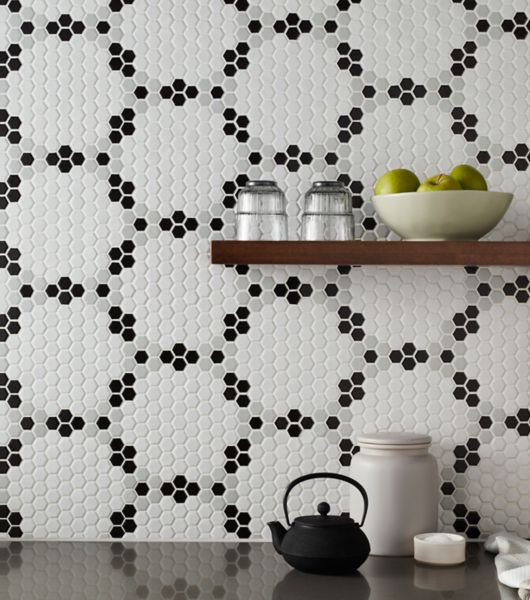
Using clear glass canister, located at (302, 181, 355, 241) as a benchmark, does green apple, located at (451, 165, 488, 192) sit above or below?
above

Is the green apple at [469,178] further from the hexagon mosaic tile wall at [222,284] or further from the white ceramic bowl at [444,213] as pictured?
the hexagon mosaic tile wall at [222,284]

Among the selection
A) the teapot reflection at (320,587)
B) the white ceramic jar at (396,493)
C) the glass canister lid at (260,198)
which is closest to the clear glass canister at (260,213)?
the glass canister lid at (260,198)

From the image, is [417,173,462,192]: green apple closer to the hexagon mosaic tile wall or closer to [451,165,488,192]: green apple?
[451,165,488,192]: green apple

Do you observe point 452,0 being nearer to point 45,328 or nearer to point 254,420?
point 254,420

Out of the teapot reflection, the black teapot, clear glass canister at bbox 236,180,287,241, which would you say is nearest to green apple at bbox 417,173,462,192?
clear glass canister at bbox 236,180,287,241

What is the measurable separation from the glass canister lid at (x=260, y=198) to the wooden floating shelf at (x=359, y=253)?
126 mm

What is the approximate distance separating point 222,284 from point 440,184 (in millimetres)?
540

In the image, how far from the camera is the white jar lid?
1.84 metres

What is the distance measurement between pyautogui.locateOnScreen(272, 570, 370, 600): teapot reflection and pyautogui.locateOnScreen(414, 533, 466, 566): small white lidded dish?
0.50 feet

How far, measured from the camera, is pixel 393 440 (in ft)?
6.04

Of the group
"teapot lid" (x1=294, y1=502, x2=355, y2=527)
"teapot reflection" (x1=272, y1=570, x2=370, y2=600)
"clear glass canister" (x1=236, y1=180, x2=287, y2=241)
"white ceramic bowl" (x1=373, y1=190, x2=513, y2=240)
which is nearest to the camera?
"teapot reflection" (x1=272, y1=570, x2=370, y2=600)

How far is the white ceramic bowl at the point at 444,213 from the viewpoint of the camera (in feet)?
5.89

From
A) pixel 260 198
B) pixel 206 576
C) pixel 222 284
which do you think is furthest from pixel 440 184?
pixel 206 576

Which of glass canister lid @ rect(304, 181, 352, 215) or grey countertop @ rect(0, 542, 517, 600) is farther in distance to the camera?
glass canister lid @ rect(304, 181, 352, 215)
